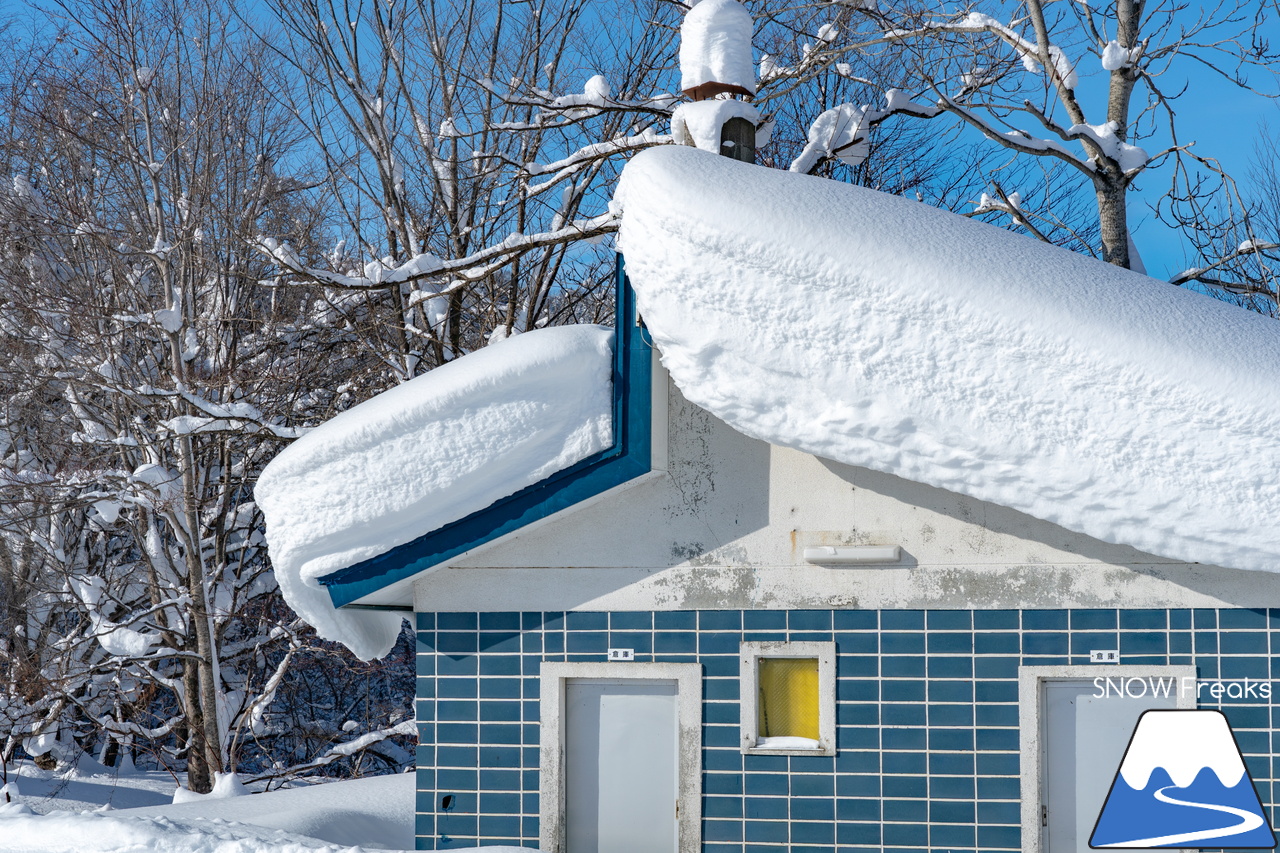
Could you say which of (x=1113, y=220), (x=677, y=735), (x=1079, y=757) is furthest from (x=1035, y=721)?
(x=1113, y=220)

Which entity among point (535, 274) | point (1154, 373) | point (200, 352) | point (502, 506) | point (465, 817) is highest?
point (535, 274)

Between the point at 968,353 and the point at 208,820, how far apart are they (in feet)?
17.7

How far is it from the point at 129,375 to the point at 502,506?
9.83 meters

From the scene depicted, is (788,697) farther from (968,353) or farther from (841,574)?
(968,353)

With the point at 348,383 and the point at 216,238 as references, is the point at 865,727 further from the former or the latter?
the point at 216,238

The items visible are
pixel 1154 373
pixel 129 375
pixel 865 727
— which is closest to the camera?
pixel 1154 373

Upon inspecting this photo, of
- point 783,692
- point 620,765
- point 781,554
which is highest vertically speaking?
point 781,554

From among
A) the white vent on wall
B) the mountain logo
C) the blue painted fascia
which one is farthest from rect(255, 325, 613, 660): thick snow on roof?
the mountain logo

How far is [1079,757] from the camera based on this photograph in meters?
6.50

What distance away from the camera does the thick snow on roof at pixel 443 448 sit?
21.3 ft

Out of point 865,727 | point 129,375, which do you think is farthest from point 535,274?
point 865,727

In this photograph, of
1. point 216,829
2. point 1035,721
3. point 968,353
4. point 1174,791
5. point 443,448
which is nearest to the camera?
point 1174,791

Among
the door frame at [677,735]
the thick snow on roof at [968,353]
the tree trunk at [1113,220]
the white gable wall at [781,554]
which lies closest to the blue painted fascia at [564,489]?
the white gable wall at [781,554]

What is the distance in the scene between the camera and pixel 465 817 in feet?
23.1
